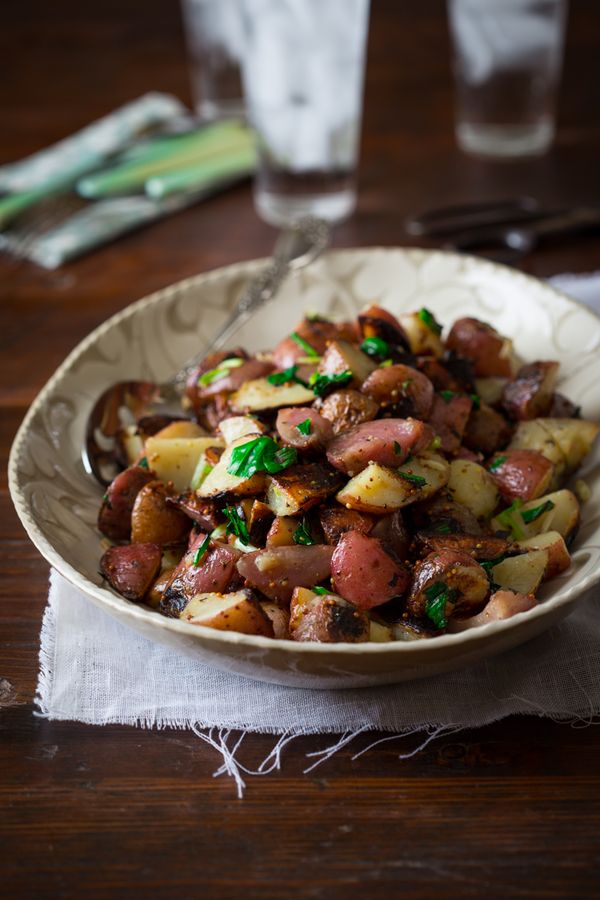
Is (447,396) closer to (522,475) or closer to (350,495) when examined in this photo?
(522,475)

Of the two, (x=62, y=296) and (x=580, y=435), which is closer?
(x=580, y=435)

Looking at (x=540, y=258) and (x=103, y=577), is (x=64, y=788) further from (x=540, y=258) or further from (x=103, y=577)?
(x=540, y=258)

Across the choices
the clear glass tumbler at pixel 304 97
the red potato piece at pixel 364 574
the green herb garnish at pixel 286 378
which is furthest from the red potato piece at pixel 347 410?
the clear glass tumbler at pixel 304 97

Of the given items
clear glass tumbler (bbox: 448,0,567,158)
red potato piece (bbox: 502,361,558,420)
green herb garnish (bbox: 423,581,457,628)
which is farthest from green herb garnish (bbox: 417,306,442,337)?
clear glass tumbler (bbox: 448,0,567,158)

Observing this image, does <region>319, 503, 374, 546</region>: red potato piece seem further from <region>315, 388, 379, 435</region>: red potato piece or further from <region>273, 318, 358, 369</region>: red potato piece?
<region>273, 318, 358, 369</region>: red potato piece

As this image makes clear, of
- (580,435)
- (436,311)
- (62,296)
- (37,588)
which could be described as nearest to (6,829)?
(37,588)
